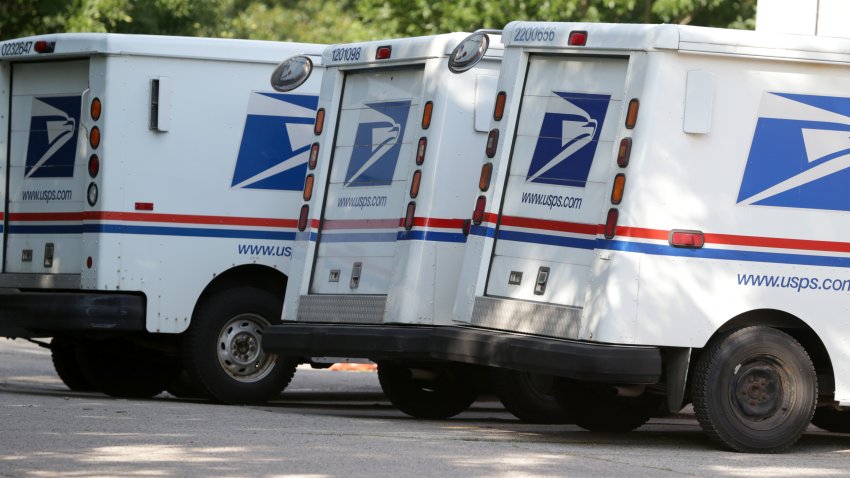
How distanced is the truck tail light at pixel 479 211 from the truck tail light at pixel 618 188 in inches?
47.2

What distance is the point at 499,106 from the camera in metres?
11.0

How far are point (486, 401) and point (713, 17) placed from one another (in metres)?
11.6

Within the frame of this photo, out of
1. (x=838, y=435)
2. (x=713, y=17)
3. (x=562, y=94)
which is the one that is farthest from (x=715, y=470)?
(x=713, y=17)

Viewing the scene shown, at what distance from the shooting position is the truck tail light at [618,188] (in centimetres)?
1004

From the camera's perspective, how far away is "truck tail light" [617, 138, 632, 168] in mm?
10039

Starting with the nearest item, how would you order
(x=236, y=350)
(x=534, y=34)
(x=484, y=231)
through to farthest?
(x=534, y=34)
(x=484, y=231)
(x=236, y=350)

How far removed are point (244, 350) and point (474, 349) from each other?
3.10 metres

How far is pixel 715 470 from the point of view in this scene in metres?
9.30

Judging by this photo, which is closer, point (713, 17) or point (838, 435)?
point (838, 435)

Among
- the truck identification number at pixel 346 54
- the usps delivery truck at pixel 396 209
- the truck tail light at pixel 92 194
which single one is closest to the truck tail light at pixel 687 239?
the usps delivery truck at pixel 396 209

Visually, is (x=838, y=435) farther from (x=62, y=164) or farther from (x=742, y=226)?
(x=62, y=164)

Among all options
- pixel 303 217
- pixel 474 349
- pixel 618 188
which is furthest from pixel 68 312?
pixel 618 188

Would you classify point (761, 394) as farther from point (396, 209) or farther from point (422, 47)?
point (422, 47)

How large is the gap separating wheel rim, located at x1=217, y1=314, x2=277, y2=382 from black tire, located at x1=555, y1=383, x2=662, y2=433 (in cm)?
269
